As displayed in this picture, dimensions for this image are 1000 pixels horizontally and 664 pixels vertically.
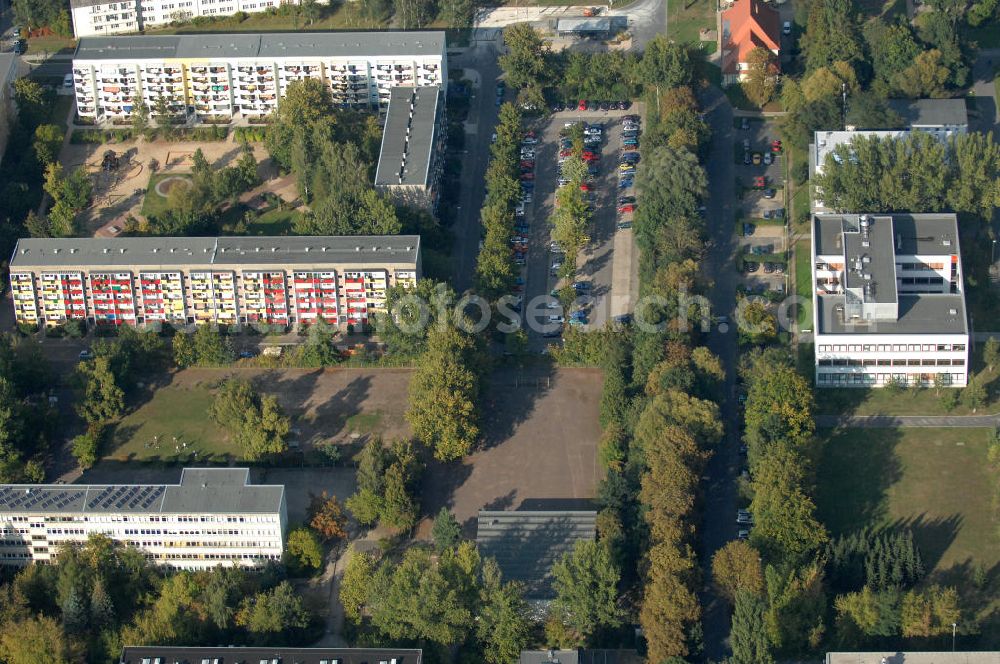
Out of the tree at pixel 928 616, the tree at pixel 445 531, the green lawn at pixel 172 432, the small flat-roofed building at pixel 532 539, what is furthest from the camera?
the green lawn at pixel 172 432

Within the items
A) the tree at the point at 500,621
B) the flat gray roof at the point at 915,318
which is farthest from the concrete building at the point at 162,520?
the flat gray roof at the point at 915,318

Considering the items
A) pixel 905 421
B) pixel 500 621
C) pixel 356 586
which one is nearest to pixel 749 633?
pixel 500 621

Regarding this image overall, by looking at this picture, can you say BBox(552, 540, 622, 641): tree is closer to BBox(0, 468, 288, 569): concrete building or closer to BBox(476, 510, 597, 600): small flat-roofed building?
BBox(476, 510, 597, 600): small flat-roofed building

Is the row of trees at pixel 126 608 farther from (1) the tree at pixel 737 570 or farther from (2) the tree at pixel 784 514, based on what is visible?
(2) the tree at pixel 784 514

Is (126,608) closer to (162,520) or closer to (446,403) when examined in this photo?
(162,520)

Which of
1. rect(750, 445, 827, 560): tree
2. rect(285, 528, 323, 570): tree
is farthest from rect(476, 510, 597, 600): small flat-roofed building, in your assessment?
rect(750, 445, 827, 560): tree

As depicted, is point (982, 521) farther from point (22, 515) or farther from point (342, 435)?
point (22, 515)
